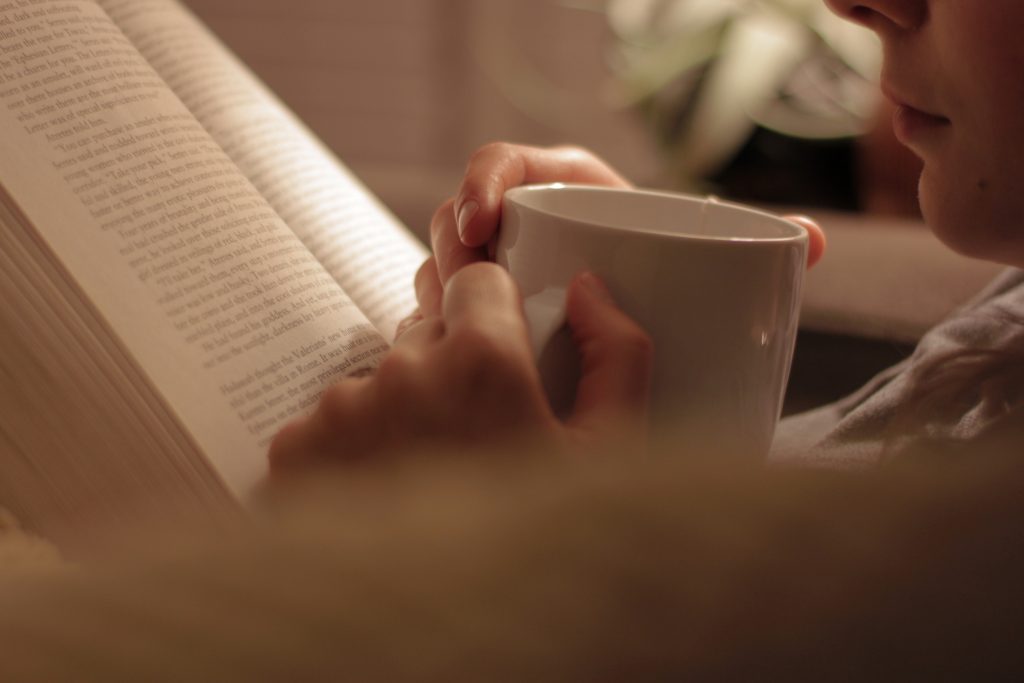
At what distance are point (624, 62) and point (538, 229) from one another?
1266 millimetres

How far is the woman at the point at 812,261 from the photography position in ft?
1.01

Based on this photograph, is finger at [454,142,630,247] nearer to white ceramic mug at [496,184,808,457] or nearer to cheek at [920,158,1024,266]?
white ceramic mug at [496,184,808,457]

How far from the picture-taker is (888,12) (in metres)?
0.45

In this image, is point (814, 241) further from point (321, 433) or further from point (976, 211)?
point (321, 433)

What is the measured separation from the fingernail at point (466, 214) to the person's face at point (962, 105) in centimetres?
21

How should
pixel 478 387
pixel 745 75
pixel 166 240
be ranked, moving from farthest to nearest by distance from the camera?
pixel 745 75, pixel 166 240, pixel 478 387

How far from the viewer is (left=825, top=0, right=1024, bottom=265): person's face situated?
43 cm

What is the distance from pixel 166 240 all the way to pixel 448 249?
144 millimetres

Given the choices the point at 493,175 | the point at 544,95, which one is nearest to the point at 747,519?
the point at 493,175

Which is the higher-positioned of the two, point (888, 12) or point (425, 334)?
point (888, 12)

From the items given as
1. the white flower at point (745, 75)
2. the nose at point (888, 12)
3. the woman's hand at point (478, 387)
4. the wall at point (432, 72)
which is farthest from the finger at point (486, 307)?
the wall at point (432, 72)

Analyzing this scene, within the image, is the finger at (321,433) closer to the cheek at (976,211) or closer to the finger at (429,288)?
the finger at (429,288)

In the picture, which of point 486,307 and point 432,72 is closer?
point 486,307

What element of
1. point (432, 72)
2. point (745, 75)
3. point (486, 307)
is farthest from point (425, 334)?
point (432, 72)
